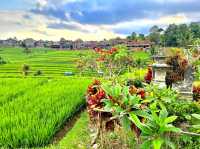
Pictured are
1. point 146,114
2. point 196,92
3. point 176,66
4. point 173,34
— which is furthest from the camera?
point 173,34

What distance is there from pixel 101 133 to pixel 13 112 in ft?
7.94

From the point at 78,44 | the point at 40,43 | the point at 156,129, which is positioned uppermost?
the point at 156,129

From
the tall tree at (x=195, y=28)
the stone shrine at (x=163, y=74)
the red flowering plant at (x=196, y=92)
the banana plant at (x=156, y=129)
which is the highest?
the tall tree at (x=195, y=28)

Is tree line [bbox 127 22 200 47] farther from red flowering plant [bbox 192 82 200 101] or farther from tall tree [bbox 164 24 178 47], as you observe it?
red flowering plant [bbox 192 82 200 101]

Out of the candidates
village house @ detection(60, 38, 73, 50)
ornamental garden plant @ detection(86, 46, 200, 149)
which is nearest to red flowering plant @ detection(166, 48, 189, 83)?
ornamental garden plant @ detection(86, 46, 200, 149)

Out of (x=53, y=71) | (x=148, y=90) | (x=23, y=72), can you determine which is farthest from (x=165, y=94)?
(x=53, y=71)

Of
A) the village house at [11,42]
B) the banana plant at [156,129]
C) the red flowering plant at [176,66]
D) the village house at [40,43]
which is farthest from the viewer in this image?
the village house at [11,42]

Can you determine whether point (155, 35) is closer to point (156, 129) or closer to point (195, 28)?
point (195, 28)

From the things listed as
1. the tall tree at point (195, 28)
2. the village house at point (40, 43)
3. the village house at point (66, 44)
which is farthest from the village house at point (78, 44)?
the tall tree at point (195, 28)

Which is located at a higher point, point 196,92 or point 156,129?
point 156,129

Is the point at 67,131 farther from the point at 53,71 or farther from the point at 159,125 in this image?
the point at 53,71

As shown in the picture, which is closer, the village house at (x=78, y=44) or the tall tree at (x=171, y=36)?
the tall tree at (x=171, y=36)

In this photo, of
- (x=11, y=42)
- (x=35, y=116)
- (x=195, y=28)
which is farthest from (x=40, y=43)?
(x=35, y=116)

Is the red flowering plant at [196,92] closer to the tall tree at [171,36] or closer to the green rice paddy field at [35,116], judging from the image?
the green rice paddy field at [35,116]
